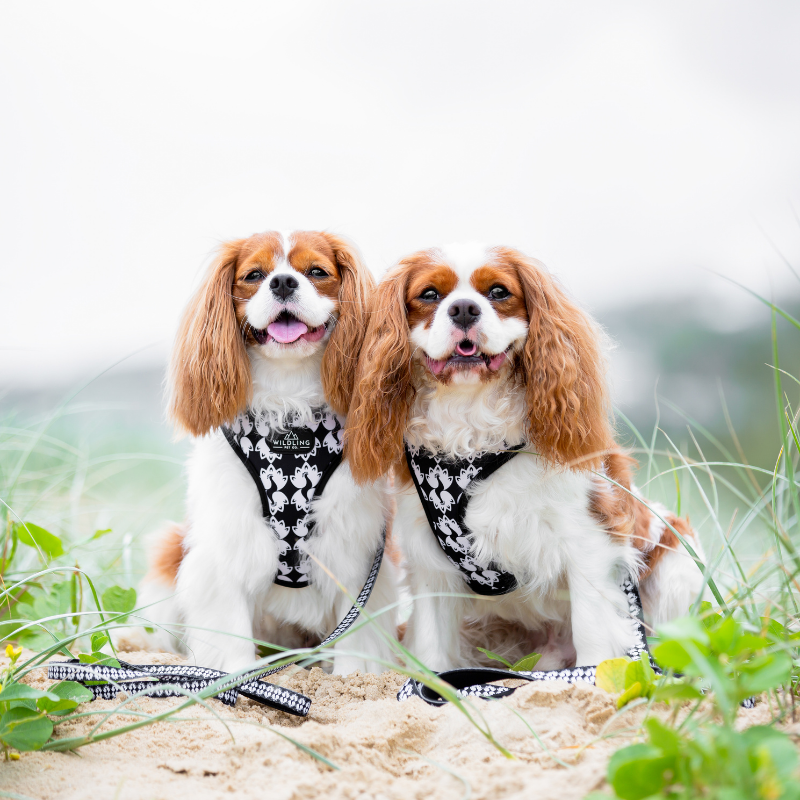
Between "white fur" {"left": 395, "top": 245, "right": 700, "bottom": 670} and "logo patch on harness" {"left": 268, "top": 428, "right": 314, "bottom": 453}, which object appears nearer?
"white fur" {"left": 395, "top": 245, "right": 700, "bottom": 670}

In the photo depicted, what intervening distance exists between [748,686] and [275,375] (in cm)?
181

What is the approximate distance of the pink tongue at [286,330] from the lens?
7.89ft

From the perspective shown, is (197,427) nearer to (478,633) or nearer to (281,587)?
(281,587)

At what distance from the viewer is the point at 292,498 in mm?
2422

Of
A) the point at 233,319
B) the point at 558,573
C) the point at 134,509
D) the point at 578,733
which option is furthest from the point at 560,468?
the point at 134,509

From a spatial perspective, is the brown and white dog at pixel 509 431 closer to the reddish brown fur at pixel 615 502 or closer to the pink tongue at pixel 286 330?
the reddish brown fur at pixel 615 502

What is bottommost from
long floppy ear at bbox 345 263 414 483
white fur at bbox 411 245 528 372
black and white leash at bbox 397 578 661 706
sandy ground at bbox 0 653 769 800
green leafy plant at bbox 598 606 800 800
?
black and white leash at bbox 397 578 661 706

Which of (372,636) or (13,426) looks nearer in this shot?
(372,636)

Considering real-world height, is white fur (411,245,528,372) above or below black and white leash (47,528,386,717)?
above

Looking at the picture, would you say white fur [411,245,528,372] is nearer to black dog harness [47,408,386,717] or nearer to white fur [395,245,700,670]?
white fur [395,245,700,670]

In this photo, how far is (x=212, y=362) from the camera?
8.08 ft

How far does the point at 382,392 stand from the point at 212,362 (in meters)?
0.62

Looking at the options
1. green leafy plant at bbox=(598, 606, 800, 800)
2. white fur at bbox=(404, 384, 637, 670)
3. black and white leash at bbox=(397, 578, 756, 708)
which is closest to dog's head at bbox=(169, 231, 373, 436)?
white fur at bbox=(404, 384, 637, 670)

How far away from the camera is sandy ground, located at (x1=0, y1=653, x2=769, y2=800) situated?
133 cm
